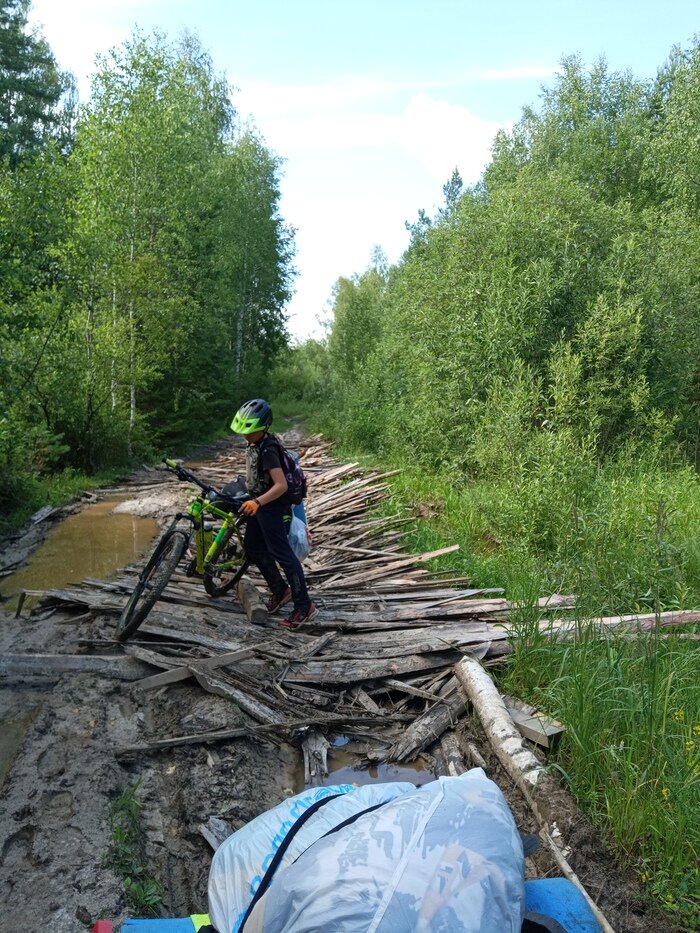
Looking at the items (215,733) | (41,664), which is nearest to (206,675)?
(215,733)

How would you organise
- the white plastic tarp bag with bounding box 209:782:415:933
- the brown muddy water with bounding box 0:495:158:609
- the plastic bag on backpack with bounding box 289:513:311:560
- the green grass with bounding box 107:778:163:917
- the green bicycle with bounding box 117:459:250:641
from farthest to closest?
the brown muddy water with bounding box 0:495:158:609 → the plastic bag on backpack with bounding box 289:513:311:560 → the green bicycle with bounding box 117:459:250:641 → the green grass with bounding box 107:778:163:917 → the white plastic tarp bag with bounding box 209:782:415:933

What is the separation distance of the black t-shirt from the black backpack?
0.05 metres

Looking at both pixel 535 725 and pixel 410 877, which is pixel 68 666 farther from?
pixel 410 877

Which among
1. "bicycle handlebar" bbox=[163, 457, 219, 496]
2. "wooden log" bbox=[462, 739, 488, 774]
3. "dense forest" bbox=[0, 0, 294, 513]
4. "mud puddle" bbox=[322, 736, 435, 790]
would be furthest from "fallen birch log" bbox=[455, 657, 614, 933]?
"dense forest" bbox=[0, 0, 294, 513]

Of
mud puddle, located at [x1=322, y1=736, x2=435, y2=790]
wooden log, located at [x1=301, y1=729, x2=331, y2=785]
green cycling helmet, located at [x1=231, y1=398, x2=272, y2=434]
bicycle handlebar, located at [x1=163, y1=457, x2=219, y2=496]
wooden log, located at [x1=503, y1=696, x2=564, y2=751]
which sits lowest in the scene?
mud puddle, located at [x1=322, y1=736, x2=435, y2=790]

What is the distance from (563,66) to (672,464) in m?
19.5

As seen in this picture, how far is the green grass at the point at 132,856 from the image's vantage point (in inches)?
131

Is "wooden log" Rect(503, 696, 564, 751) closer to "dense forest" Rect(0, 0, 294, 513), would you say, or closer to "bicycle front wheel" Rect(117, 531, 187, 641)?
"bicycle front wheel" Rect(117, 531, 187, 641)

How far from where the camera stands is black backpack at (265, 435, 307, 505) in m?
6.78

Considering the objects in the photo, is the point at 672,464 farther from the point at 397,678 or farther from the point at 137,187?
the point at 137,187

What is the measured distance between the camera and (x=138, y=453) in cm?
1942

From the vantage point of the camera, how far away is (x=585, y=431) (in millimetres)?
11688

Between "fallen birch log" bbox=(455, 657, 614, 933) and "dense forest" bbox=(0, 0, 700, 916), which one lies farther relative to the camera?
"dense forest" bbox=(0, 0, 700, 916)

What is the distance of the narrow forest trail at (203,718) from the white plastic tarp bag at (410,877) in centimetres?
117
